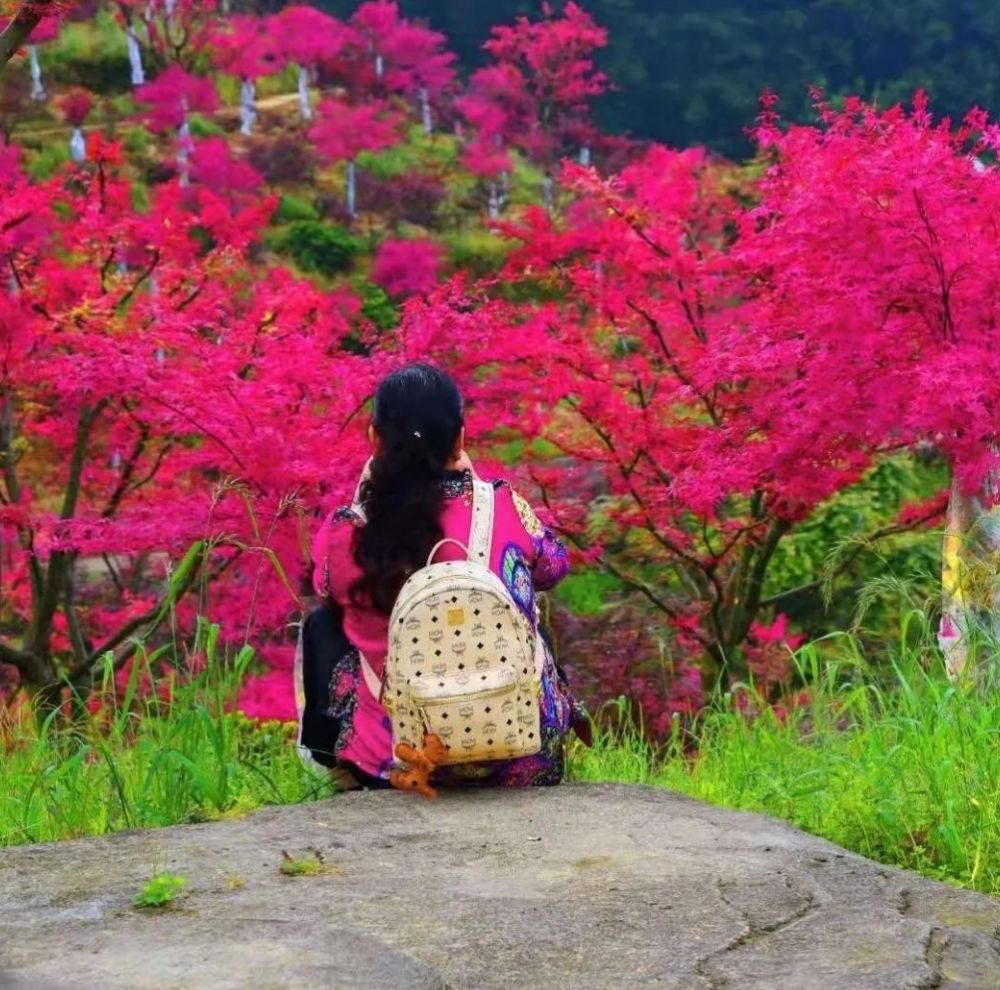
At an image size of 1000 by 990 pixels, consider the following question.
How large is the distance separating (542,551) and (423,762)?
0.57 metres

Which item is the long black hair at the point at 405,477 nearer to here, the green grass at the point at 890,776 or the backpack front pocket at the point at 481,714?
the backpack front pocket at the point at 481,714

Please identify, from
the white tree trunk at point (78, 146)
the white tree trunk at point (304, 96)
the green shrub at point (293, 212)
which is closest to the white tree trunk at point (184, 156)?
the white tree trunk at point (78, 146)

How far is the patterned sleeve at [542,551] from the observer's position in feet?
9.98

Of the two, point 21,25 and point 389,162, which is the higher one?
point 389,162

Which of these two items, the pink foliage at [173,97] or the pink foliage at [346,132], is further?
the pink foliage at [346,132]

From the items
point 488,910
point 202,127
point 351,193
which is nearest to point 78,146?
point 202,127

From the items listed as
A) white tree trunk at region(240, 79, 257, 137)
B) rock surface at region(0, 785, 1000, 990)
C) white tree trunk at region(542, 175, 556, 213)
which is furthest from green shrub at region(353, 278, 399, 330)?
rock surface at region(0, 785, 1000, 990)

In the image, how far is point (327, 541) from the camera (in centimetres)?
296

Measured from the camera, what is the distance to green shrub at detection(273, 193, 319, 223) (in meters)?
16.6

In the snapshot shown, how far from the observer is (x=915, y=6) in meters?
19.9

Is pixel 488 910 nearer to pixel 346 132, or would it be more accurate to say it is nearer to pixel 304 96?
pixel 346 132

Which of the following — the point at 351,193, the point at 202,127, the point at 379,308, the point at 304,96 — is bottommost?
the point at 379,308

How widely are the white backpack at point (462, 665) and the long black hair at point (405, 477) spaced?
12 centimetres

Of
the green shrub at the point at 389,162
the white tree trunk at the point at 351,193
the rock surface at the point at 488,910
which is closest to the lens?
the rock surface at the point at 488,910
